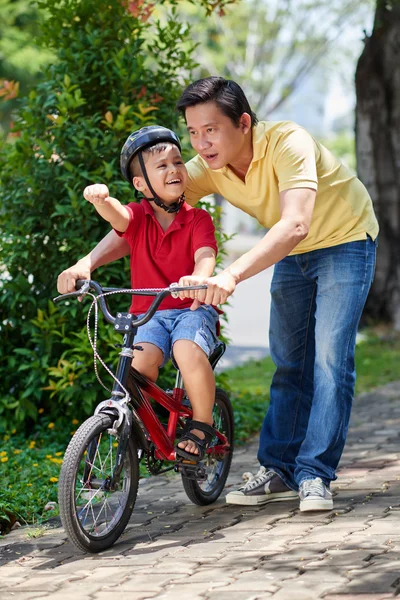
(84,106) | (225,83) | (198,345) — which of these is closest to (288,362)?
(198,345)

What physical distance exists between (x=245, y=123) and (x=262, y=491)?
1774mm

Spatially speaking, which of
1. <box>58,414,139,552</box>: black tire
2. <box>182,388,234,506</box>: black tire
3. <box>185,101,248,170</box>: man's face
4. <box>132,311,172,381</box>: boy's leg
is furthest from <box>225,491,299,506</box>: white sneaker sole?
<box>185,101,248,170</box>: man's face

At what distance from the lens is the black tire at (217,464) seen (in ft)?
15.8

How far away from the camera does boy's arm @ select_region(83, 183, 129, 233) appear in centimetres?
415

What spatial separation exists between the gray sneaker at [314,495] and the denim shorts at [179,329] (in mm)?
789

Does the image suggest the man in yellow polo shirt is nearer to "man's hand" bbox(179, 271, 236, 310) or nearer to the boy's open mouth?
the boy's open mouth

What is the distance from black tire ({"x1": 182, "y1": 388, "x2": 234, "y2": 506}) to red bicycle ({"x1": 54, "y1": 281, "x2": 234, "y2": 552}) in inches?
11.8

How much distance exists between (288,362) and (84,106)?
252cm

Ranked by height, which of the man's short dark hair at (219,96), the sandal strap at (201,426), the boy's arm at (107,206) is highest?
the man's short dark hair at (219,96)

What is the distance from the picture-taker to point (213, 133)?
170 inches

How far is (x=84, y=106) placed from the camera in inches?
256

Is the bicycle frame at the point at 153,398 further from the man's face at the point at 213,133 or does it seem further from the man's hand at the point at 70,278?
the man's face at the point at 213,133

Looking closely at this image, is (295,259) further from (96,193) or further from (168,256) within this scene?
(96,193)

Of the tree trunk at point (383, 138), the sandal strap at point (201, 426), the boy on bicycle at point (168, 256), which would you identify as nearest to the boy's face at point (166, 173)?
the boy on bicycle at point (168, 256)
